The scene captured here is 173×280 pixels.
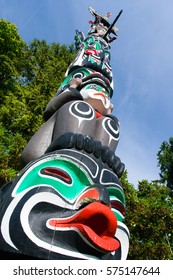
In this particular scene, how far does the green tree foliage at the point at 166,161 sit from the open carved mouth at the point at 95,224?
12000mm

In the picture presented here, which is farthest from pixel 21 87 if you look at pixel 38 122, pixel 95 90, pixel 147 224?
pixel 95 90

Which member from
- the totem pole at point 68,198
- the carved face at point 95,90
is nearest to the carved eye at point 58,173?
the totem pole at point 68,198

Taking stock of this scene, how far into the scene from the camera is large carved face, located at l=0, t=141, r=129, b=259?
85.5 inches

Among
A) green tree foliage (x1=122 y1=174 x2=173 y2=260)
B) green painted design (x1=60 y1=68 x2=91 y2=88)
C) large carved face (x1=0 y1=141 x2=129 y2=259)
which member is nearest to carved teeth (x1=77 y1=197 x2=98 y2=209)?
large carved face (x1=0 y1=141 x2=129 y2=259)

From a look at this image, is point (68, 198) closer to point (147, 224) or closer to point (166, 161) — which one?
point (147, 224)

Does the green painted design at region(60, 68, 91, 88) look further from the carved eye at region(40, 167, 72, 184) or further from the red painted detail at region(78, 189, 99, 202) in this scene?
the red painted detail at region(78, 189, 99, 202)

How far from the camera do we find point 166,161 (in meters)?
15.8

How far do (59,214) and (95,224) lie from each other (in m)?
0.25

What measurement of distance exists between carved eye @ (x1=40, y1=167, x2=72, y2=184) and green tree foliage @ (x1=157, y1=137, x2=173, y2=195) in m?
11.7

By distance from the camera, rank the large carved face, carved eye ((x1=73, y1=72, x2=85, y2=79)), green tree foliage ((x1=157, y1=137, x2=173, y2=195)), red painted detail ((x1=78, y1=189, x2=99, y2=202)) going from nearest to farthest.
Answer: the large carved face < red painted detail ((x1=78, y1=189, x2=99, y2=202)) < carved eye ((x1=73, y1=72, x2=85, y2=79)) < green tree foliage ((x1=157, y1=137, x2=173, y2=195))

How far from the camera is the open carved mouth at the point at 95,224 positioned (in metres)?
2.18

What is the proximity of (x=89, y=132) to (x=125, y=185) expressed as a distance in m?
4.57
